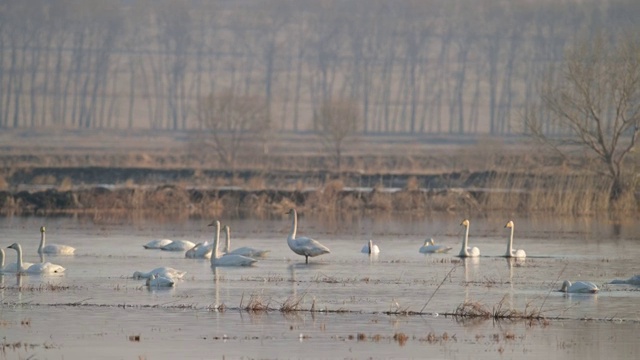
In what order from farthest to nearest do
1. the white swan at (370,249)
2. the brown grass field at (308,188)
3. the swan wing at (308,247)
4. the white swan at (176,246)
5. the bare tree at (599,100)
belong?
the bare tree at (599,100)
the brown grass field at (308,188)
the white swan at (176,246)
the white swan at (370,249)
the swan wing at (308,247)

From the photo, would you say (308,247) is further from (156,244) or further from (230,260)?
(156,244)

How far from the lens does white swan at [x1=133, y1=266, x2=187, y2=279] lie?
20156 mm

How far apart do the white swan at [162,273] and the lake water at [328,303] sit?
22 centimetres

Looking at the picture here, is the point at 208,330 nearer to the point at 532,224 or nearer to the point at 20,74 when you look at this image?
the point at 532,224

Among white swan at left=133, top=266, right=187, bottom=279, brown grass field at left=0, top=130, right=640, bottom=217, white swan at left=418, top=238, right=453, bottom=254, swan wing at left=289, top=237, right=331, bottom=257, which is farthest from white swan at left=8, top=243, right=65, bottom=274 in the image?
brown grass field at left=0, top=130, right=640, bottom=217

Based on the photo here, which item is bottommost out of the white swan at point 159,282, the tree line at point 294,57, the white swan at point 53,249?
the white swan at point 53,249

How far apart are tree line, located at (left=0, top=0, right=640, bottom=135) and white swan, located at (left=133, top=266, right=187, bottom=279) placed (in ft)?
345

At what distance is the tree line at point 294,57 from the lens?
13219cm

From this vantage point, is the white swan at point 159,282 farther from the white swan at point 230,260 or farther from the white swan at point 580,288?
the white swan at point 580,288

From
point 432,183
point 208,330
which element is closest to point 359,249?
point 208,330

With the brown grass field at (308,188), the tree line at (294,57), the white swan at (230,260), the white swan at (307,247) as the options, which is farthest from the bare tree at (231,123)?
the tree line at (294,57)

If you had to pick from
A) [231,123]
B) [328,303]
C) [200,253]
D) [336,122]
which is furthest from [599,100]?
[231,123]

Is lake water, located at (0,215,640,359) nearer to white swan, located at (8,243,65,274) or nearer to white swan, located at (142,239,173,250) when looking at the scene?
white swan, located at (8,243,65,274)

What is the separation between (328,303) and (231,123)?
181ft
